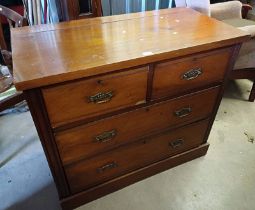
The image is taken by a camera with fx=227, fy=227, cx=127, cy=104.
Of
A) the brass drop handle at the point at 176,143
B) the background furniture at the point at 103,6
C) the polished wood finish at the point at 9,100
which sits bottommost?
the brass drop handle at the point at 176,143

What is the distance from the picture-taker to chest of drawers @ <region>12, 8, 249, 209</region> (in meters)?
0.79

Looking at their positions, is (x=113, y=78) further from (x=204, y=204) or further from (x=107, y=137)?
(x=204, y=204)

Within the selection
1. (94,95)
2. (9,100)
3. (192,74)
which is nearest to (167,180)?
(192,74)

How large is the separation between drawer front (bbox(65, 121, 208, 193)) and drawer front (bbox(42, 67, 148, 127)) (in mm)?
287

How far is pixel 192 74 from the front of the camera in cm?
101

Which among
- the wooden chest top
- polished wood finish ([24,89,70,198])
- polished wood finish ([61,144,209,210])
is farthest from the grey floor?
the wooden chest top

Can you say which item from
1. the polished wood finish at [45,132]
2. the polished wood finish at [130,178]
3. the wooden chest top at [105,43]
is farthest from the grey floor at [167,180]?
the wooden chest top at [105,43]

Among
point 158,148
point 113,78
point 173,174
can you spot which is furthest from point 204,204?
point 113,78

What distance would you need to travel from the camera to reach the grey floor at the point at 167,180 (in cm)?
123

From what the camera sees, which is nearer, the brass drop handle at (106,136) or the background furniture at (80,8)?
the brass drop handle at (106,136)

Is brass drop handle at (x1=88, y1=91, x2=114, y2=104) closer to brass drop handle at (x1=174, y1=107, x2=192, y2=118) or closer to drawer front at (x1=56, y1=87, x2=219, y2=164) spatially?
drawer front at (x1=56, y1=87, x2=219, y2=164)

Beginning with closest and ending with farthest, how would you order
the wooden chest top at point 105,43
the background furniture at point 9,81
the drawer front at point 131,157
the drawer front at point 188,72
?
the wooden chest top at point 105,43 → the drawer front at point 188,72 → the drawer front at point 131,157 → the background furniture at point 9,81

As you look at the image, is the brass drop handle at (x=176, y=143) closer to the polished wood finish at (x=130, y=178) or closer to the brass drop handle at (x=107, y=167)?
the polished wood finish at (x=130, y=178)

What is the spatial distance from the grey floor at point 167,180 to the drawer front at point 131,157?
0.14 m
